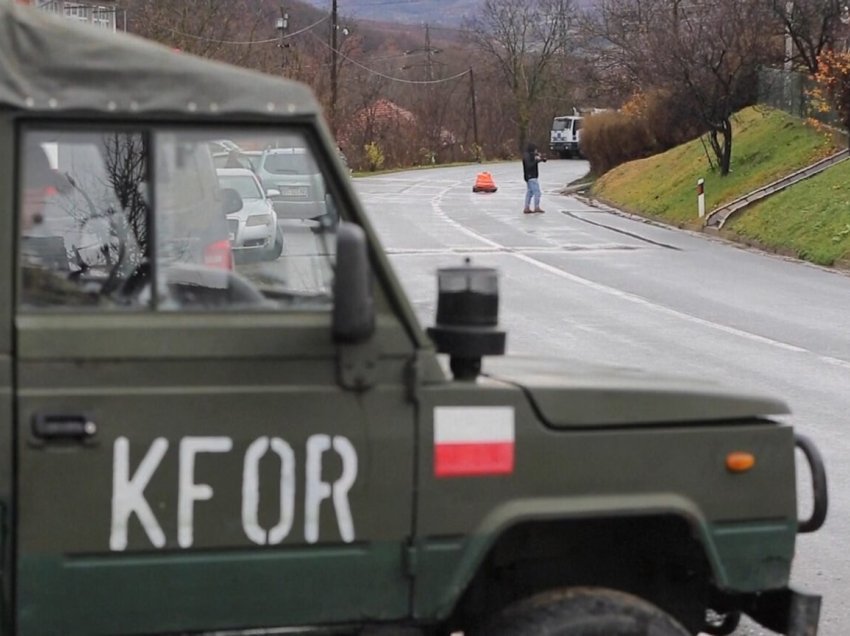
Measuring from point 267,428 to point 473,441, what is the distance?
0.53m

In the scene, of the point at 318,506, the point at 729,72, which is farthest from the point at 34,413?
the point at 729,72

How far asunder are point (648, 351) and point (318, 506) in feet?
31.2

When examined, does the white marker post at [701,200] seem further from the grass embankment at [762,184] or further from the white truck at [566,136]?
the white truck at [566,136]

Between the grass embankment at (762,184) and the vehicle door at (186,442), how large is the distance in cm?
2012

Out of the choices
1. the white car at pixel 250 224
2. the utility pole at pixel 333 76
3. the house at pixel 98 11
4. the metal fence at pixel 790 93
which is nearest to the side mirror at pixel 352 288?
the white car at pixel 250 224

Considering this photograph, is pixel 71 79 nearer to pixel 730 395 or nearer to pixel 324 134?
pixel 324 134

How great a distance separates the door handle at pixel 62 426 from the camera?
3.09 metres

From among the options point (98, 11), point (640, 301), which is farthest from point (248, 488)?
point (98, 11)

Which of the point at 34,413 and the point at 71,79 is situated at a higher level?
the point at 71,79

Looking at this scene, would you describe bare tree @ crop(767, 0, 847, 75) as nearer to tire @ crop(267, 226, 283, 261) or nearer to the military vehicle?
tire @ crop(267, 226, 283, 261)

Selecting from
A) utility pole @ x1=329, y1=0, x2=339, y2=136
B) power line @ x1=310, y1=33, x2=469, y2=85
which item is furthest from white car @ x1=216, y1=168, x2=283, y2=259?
power line @ x1=310, y1=33, x2=469, y2=85

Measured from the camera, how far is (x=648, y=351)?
12445 millimetres

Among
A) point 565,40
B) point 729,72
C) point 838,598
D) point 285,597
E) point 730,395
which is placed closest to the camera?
point 285,597

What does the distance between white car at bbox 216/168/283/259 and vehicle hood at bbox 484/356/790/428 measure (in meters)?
0.99
